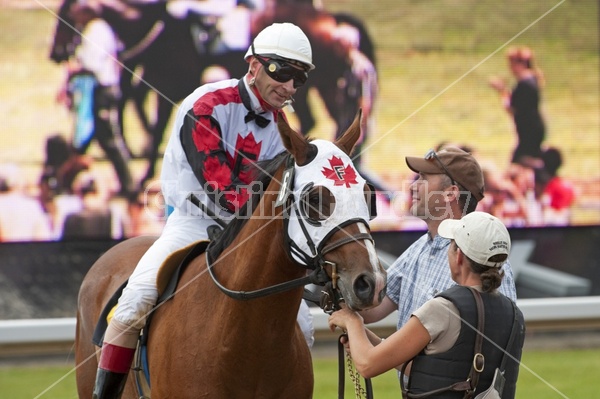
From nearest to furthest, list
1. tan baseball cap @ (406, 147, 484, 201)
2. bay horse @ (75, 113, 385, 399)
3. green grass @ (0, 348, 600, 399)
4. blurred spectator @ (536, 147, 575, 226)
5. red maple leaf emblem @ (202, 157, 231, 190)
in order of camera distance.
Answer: bay horse @ (75, 113, 385, 399) → red maple leaf emblem @ (202, 157, 231, 190) → tan baseball cap @ (406, 147, 484, 201) → green grass @ (0, 348, 600, 399) → blurred spectator @ (536, 147, 575, 226)

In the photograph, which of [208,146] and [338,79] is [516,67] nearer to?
[338,79]

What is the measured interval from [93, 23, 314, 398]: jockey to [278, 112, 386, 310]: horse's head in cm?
44

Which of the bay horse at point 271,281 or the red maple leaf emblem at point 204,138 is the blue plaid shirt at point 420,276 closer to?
the bay horse at point 271,281

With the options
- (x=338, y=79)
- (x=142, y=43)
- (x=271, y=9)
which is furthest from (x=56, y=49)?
(x=338, y=79)

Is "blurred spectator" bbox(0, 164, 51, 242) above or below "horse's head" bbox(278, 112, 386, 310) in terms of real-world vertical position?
below

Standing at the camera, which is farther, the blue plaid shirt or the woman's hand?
the blue plaid shirt

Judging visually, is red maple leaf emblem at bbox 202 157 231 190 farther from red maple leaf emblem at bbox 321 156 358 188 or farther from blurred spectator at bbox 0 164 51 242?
blurred spectator at bbox 0 164 51 242

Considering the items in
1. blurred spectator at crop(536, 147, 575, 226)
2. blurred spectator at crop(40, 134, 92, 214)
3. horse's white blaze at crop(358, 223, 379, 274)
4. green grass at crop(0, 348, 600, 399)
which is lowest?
green grass at crop(0, 348, 600, 399)

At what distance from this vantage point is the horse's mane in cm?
333

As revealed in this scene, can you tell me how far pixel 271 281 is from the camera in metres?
3.25

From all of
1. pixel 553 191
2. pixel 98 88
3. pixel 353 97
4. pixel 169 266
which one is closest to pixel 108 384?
pixel 169 266

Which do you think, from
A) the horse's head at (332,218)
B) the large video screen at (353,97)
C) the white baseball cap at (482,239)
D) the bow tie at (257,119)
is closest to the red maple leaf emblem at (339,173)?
the horse's head at (332,218)

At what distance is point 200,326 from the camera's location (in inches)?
136

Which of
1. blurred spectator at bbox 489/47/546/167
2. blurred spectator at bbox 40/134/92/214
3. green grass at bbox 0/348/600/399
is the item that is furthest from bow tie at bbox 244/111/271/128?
blurred spectator at bbox 489/47/546/167
